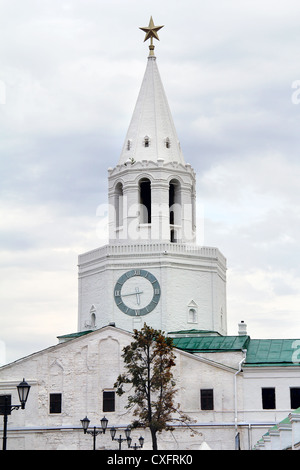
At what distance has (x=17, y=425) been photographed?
60625 mm

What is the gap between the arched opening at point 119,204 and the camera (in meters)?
68.6

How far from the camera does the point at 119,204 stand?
68.9 metres

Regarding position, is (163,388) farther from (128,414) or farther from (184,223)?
(184,223)

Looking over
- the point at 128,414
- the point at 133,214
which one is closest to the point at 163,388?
the point at 128,414

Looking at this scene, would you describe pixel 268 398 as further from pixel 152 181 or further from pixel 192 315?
pixel 152 181

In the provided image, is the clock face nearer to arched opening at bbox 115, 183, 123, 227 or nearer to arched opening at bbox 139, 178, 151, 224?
arched opening at bbox 139, 178, 151, 224

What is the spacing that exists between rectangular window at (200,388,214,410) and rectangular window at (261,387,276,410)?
3.09 metres

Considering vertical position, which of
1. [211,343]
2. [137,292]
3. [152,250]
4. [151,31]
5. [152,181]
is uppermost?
[151,31]

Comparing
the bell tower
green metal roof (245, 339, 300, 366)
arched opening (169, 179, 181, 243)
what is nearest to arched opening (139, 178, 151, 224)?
the bell tower

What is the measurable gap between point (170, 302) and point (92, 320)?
5882 mm

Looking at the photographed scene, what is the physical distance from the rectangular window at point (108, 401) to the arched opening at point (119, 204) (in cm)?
1347

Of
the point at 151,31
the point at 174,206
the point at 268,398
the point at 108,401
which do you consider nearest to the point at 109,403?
the point at 108,401

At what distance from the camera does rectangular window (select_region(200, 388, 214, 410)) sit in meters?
58.8

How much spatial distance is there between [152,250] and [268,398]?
520 inches
